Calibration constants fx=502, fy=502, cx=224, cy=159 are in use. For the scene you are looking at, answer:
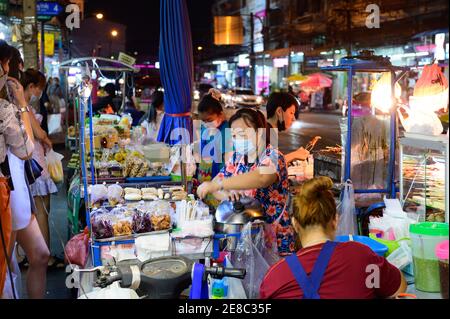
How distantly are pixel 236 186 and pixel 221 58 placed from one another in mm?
64676

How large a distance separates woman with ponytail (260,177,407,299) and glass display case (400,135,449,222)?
59.2 inches

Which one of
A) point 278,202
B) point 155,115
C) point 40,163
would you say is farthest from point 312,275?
point 155,115

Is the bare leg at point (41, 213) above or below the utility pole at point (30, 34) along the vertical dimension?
below

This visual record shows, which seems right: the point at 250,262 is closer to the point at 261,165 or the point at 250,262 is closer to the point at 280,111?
the point at 261,165

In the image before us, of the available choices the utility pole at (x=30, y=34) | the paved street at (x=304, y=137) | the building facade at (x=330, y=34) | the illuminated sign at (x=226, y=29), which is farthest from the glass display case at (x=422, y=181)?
the illuminated sign at (x=226, y=29)

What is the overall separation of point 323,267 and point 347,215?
88.1 inches

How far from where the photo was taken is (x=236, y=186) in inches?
126

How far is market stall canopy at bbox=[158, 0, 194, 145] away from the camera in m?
5.02

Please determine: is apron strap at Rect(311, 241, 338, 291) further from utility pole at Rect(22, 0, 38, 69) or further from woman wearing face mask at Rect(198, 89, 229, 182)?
utility pole at Rect(22, 0, 38, 69)

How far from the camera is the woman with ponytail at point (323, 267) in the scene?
7.32ft

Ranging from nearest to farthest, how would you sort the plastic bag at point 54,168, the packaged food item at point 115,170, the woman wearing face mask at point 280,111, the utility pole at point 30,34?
the woman wearing face mask at point 280,111
the plastic bag at point 54,168
the packaged food item at point 115,170
the utility pole at point 30,34

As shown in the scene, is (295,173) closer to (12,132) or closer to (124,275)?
(12,132)

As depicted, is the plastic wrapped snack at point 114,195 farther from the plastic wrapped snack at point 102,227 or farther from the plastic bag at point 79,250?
the plastic wrapped snack at point 102,227

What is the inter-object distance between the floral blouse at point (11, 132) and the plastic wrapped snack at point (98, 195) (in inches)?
43.2
